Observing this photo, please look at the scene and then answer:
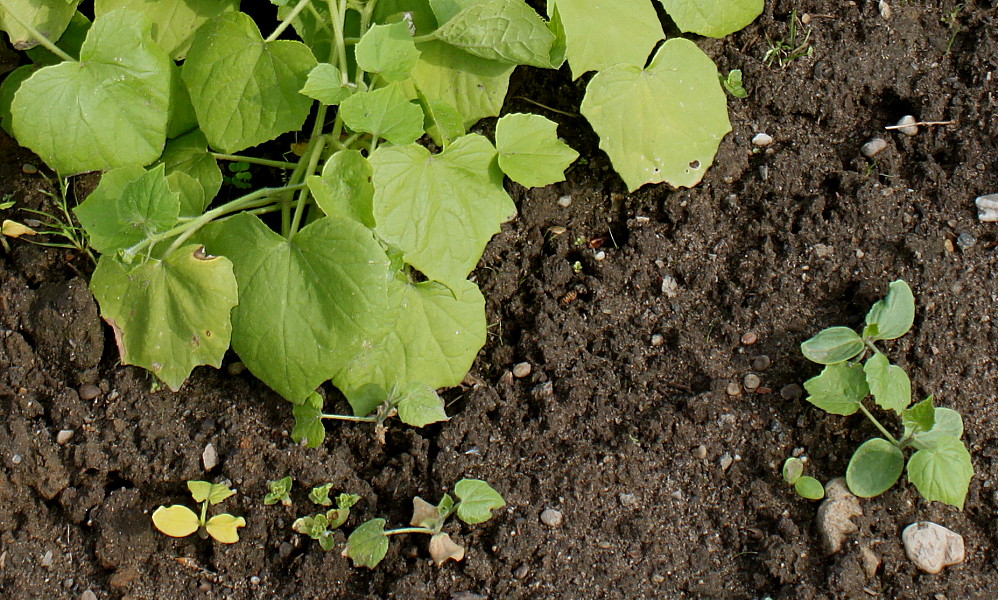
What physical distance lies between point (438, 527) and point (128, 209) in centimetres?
98

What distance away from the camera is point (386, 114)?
6.80 ft

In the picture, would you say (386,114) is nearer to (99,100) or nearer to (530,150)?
(530,150)

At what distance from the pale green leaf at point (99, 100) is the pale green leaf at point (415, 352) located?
2.58 ft

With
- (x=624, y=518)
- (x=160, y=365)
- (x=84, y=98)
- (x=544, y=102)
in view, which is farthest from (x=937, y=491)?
(x=84, y=98)

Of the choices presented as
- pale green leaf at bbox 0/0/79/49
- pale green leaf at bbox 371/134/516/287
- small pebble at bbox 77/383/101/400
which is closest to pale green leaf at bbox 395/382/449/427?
pale green leaf at bbox 371/134/516/287

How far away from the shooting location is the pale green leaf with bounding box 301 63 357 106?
207cm

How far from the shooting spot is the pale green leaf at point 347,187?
208cm

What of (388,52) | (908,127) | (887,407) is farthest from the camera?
(908,127)

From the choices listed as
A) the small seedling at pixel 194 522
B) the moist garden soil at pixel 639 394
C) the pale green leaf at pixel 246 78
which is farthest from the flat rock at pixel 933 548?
the pale green leaf at pixel 246 78

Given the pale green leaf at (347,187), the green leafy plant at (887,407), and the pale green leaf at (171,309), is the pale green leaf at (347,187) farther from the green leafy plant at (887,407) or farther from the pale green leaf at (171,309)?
the green leafy plant at (887,407)

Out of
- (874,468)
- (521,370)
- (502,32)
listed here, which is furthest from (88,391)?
(874,468)

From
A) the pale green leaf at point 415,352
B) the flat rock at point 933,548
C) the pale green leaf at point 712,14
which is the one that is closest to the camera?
the flat rock at point 933,548

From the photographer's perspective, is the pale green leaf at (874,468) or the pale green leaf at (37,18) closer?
the pale green leaf at (874,468)

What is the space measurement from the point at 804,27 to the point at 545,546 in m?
1.68
